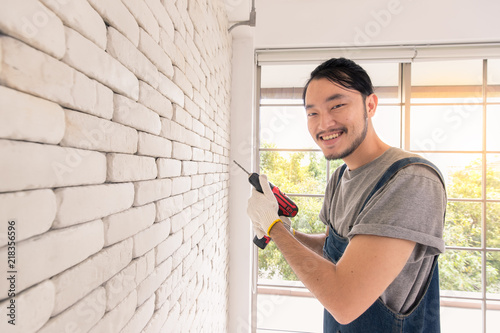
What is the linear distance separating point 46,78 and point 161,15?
599 millimetres

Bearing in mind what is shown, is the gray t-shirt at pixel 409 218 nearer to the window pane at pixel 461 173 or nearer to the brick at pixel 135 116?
the brick at pixel 135 116

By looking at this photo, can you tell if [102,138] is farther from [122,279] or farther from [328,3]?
[328,3]

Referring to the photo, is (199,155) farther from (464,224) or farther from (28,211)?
(464,224)

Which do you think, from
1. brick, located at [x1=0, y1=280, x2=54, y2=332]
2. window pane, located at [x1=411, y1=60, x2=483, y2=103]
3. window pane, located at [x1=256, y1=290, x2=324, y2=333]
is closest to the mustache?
brick, located at [x1=0, y1=280, x2=54, y2=332]

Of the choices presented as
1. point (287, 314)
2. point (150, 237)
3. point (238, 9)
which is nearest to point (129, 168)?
point (150, 237)

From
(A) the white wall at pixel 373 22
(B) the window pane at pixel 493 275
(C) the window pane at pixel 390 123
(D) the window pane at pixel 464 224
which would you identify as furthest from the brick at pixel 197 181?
(B) the window pane at pixel 493 275

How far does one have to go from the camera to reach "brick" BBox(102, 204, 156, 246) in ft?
1.88

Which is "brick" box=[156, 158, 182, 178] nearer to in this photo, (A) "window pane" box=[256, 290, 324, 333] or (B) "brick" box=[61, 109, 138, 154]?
(B) "brick" box=[61, 109, 138, 154]

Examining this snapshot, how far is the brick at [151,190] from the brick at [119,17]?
16.4 inches

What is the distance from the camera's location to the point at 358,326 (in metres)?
1.00

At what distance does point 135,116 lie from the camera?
27.1 inches

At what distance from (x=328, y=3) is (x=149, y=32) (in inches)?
92.3

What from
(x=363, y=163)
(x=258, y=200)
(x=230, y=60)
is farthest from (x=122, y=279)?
(x=230, y=60)

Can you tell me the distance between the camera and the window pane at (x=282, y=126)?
9.21ft
